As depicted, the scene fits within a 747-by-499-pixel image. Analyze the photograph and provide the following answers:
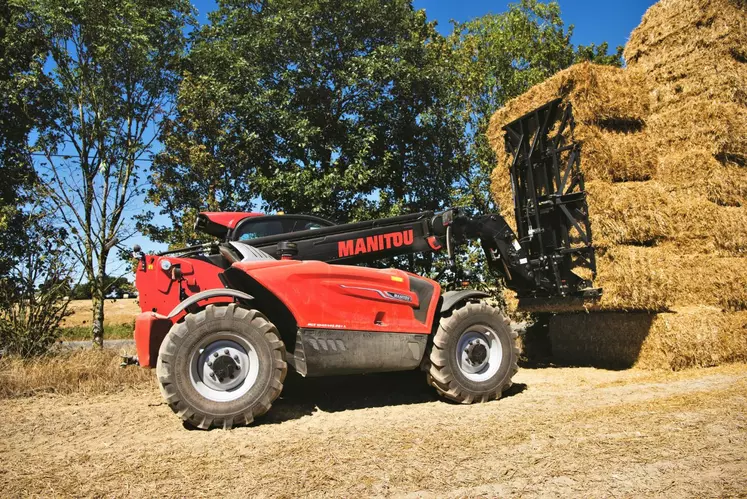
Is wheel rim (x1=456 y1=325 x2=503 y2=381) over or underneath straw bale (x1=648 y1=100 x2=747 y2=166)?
underneath

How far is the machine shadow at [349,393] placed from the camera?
6125 millimetres

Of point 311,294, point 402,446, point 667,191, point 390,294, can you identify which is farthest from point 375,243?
point 667,191

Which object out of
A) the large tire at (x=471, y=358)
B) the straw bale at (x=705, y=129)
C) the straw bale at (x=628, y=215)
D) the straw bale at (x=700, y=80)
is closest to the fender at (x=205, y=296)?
the large tire at (x=471, y=358)

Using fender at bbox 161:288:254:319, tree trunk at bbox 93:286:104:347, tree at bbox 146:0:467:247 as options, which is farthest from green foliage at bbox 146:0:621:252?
fender at bbox 161:288:254:319

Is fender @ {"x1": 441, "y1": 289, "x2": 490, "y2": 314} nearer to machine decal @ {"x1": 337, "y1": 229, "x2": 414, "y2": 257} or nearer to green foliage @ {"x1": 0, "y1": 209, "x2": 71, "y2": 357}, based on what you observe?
machine decal @ {"x1": 337, "y1": 229, "x2": 414, "y2": 257}

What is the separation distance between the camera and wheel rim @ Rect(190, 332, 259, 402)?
17.3 feet

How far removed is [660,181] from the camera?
28.3 feet

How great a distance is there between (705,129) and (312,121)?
27.7 ft

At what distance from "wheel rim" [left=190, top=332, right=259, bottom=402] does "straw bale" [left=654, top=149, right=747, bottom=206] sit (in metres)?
6.69

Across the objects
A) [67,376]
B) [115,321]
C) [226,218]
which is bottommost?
[67,376]

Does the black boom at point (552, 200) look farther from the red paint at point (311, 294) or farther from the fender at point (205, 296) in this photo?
the fender at point (205, 296)

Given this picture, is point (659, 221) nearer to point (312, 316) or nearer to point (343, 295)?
point (343, 295)

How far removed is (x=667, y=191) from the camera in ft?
27.7

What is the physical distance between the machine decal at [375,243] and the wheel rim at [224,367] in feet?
5.54
